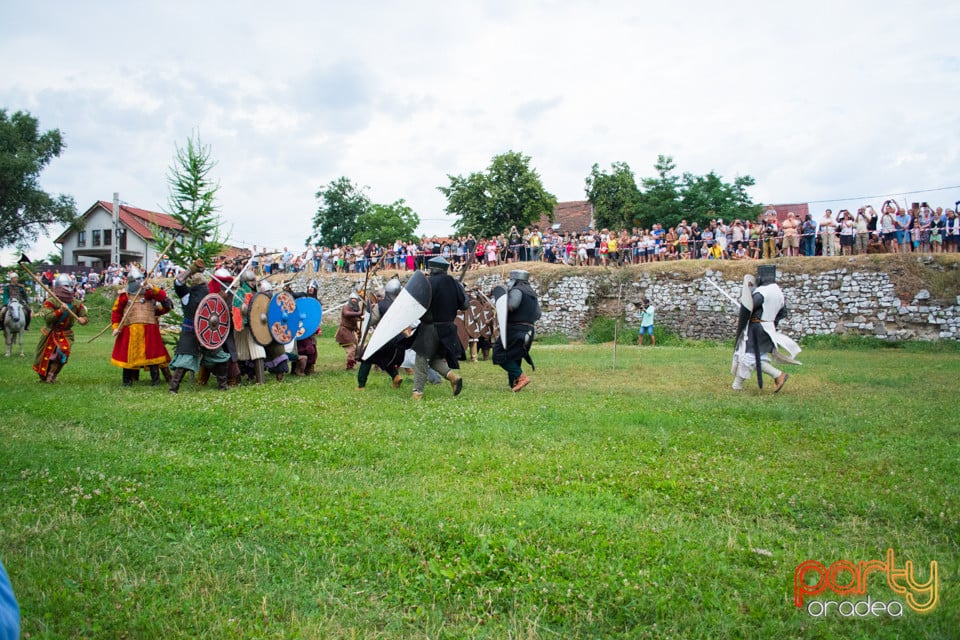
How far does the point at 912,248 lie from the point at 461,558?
72.1ft

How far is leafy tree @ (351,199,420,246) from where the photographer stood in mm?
48900

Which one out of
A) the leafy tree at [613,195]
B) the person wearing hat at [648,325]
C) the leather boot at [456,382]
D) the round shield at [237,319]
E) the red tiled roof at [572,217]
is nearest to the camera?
the leather boot at [456,382]

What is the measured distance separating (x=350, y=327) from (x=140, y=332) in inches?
159

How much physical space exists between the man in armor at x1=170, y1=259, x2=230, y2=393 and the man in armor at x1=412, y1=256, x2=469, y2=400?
121 inches

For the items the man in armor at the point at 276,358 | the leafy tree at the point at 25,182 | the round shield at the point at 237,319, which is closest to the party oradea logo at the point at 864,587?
the round shield at the point at 237,319

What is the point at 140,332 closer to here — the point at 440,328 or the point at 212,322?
the point at 212,322

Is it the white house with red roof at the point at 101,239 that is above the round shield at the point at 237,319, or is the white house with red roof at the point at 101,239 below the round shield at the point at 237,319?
above

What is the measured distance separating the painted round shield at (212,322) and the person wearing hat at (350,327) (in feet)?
10.1

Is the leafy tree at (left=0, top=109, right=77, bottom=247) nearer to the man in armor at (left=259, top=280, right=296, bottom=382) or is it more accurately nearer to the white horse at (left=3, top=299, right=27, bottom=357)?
the white horse at (left=3, top=299, right=27, bottom=357)

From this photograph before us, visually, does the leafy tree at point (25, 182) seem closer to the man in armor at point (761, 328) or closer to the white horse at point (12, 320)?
the white horse at point (12, 320)

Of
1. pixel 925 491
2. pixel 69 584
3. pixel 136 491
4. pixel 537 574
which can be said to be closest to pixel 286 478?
pixel 136 491

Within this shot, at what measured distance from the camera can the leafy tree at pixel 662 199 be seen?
37.5 meters

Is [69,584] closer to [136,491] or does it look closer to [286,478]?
[136,491]

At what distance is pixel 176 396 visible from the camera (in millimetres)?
8852
